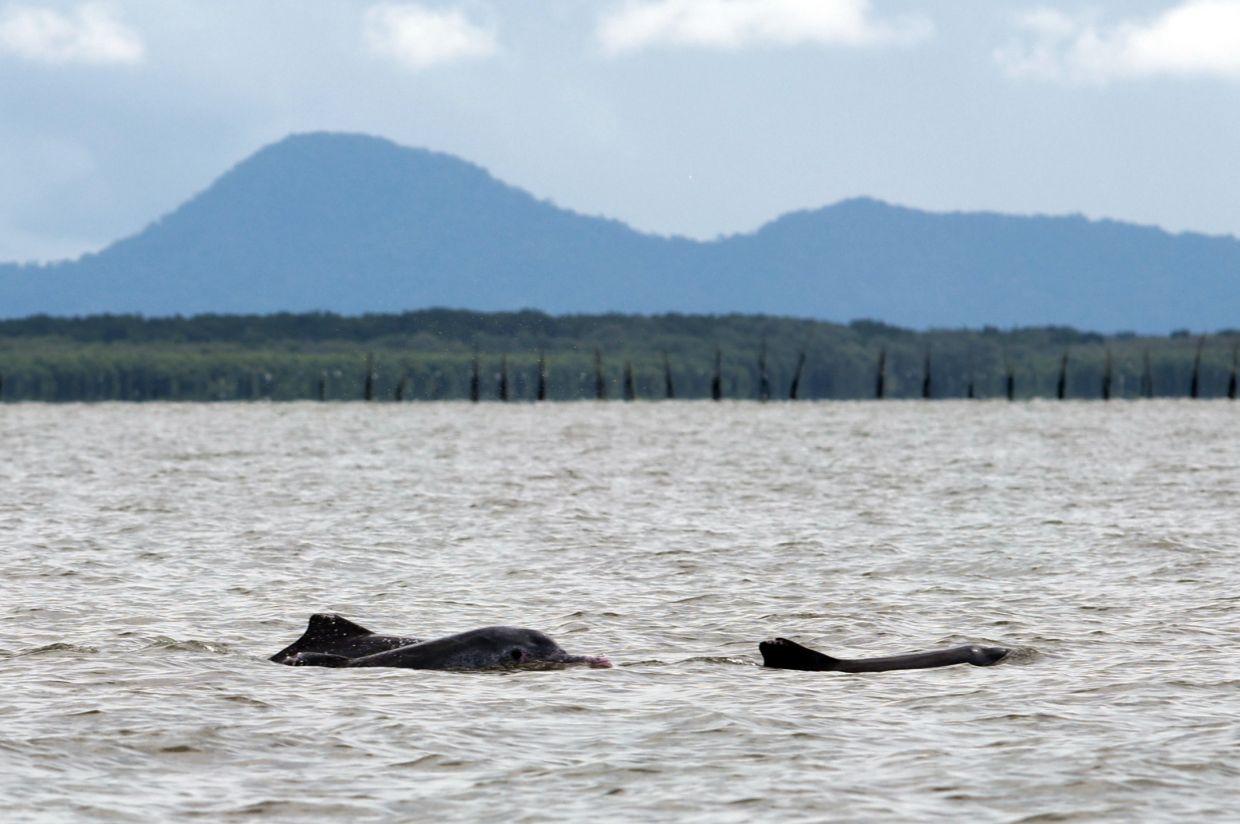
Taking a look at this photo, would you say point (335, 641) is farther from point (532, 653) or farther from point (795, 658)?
point (795, 658)

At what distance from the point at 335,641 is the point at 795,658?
5.15m

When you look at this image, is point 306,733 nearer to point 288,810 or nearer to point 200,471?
point 288,810

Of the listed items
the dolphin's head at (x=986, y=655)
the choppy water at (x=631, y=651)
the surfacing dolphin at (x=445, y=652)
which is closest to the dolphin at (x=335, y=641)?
the surfacing dolphin at (x=445, y=652)

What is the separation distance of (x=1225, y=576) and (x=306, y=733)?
60.1 ft

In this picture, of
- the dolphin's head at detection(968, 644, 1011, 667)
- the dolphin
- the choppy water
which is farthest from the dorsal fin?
the dolphin's head at detection(968, 644, 1011, 667)

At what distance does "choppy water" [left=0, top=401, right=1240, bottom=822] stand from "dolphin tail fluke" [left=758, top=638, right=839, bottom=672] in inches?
15.2

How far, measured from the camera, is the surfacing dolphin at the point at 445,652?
20.0 m

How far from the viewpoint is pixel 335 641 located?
20.6 metres

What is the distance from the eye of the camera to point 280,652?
2075 centimetres

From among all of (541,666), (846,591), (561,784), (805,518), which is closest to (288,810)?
(561,784)

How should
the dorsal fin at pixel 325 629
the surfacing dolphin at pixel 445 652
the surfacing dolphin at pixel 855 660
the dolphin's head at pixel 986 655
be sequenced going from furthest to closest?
the dorsal fin at pixel 325 629 < the dolphin's head at pixel 986 655 < the surfacing dolphin at pixel 445 652 < the surfacing dolphin at pixel 855 660

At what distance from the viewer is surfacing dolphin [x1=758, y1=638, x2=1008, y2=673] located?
1988 cm

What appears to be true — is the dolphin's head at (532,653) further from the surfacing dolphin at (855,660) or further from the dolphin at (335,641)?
the surfacing dolphin at (855,660)

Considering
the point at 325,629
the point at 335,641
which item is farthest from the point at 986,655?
the point at 325,629
